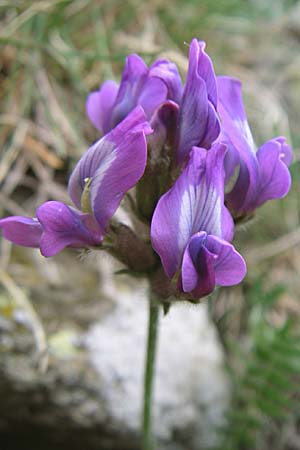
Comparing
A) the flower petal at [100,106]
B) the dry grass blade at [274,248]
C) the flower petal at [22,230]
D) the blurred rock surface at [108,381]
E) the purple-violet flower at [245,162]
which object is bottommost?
the blurred rock surface at [108,381]

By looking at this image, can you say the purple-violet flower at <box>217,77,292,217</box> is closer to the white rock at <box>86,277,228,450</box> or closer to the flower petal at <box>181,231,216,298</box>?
the flower petal at <box>181,231,216,298</box>

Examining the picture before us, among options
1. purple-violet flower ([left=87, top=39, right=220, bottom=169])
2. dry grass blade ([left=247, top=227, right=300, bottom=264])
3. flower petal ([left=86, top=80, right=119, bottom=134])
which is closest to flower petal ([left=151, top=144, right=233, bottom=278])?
purple-violet flower ([left=87, top=39, right=220, bottom=169])

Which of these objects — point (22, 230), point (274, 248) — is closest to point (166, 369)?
point (274, 248)

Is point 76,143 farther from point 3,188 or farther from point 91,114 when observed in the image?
point 91,114

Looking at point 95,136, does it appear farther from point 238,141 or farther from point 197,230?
point 197,230

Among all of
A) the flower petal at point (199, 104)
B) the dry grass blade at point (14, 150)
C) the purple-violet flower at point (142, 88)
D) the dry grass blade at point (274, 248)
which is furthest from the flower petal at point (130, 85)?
the dry grass blade at point (274, 248)

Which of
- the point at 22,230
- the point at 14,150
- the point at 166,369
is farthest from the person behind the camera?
the point at 14,150

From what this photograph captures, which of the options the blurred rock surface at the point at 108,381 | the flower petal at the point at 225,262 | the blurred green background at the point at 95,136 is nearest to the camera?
the flower petal at the point at 225,262

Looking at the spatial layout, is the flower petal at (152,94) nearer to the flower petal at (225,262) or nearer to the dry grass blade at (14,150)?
the flower petal at (225,262)
